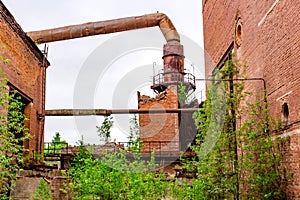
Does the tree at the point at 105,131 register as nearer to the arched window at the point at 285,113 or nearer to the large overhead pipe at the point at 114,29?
the large overhead pipe at the point at 114,29

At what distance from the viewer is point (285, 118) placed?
24.5ft

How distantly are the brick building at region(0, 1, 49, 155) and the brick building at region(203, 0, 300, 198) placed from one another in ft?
20.1

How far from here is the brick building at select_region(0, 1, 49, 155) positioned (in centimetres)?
Answer: 1158

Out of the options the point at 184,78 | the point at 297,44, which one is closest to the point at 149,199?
the point at 297,44

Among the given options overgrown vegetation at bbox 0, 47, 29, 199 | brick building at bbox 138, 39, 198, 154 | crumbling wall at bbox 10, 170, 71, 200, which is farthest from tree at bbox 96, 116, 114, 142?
brick building at bbox 138, 39, 198, 154

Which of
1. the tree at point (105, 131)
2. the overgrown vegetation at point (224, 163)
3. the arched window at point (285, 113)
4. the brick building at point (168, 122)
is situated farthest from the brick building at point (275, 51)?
the brick building at point (168, 122)

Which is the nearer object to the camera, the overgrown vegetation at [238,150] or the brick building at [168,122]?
the overgrown vegetation at [238,150]

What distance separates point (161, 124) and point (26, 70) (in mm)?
9406

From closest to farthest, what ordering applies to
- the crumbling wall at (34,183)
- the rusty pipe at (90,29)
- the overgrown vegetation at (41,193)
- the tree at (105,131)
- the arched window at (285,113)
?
the arched window at (285,113)
the overgrown vegetation at (41,193)
the crumbling wall at (34,183)
the tree at (105,131)
the rusty pipe at (90,29)

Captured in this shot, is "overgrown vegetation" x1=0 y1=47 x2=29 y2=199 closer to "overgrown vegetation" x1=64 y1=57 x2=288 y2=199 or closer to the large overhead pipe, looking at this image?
"overgrown vegetation" x1=64 y1=57 x2=288 y2=199

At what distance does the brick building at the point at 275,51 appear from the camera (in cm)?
699

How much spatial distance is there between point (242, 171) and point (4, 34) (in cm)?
738

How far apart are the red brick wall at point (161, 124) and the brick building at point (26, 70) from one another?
7091 millimetres

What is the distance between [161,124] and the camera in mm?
21359
